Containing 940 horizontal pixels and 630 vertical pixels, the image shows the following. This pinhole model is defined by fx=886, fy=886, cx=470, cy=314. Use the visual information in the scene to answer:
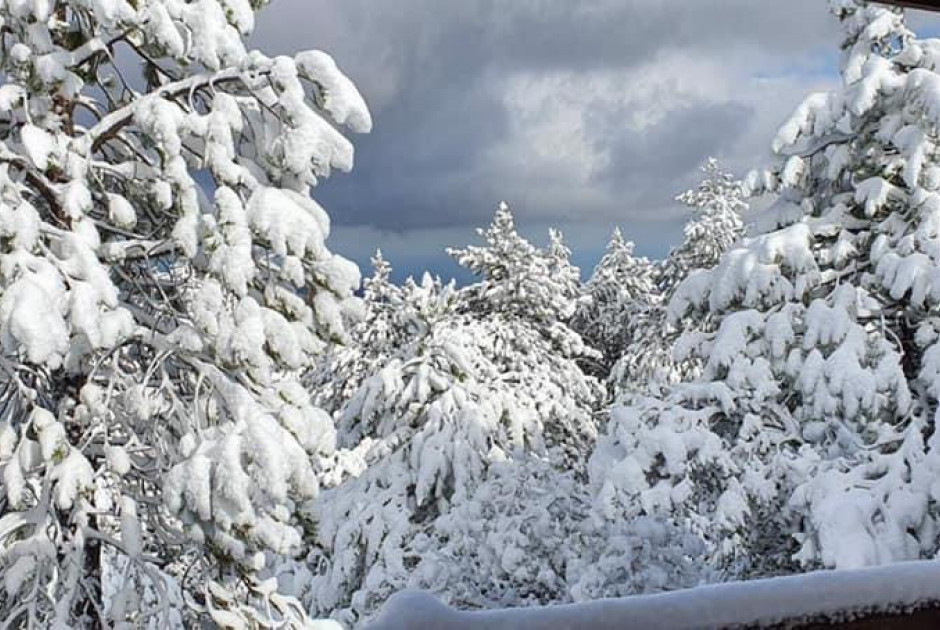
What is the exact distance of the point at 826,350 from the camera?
19.6 ft

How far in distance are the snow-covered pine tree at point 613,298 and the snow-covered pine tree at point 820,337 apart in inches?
281

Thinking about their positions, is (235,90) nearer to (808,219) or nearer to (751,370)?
(751,370)

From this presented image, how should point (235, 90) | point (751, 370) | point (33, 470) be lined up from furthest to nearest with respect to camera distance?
1. point (751, 370)
2. point (235, 90)
3. point (33, 470)

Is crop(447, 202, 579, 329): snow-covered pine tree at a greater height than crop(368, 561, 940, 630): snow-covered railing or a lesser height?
greater

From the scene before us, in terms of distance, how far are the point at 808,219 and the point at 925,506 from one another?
234 cm

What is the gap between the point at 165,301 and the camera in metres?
4.32

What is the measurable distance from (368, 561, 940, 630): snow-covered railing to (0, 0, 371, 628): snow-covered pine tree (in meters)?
3.09

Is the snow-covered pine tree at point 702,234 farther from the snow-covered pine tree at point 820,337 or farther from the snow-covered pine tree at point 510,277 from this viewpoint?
the snow-covered pine tree at point 820,337

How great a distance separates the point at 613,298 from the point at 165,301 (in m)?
10.6

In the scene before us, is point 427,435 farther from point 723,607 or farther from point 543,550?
point 723,607

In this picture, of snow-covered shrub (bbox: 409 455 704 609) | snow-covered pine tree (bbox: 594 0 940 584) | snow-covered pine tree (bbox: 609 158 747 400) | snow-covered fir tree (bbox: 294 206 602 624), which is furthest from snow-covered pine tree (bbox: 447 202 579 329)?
snow-covered shrub (bbox: 409 455 704 609)

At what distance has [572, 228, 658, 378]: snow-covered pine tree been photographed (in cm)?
1384

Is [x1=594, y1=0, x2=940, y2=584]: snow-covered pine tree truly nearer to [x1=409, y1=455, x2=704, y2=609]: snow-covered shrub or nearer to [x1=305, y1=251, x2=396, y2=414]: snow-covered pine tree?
[x1=409, y1=455, x2=704, y2=609]: snow-covered shrub

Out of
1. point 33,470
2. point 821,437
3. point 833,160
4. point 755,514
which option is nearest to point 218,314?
point 33,470
